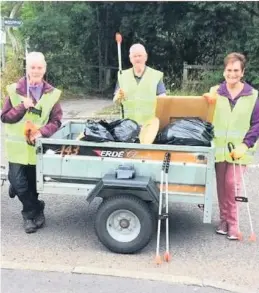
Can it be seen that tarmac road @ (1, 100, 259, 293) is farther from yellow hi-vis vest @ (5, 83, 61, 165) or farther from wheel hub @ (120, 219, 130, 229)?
yellow hi-vis vest @ (5, 83, 61, 165)

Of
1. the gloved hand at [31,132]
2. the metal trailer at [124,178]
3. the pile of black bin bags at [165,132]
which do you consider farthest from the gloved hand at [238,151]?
the gloved hand at [31,132]

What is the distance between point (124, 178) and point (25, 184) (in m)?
1.13

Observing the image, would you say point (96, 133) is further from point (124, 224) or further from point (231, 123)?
point (231, 123)

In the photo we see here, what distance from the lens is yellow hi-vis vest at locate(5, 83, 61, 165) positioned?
5227mm

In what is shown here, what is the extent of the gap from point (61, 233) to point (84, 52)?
1527 centimetres

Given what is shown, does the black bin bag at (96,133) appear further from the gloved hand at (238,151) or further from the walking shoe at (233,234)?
the walking shoe at (233,234)

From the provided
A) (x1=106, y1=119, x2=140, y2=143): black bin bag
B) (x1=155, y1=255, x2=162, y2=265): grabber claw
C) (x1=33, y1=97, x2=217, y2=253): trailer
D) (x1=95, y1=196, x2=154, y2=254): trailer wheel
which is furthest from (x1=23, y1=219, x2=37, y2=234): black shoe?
(x1=155, y1=255, x2=162, y2=265): grabber claw

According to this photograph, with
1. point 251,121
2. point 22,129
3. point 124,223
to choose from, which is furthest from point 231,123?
point 22,129

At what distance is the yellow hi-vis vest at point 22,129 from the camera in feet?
17.1

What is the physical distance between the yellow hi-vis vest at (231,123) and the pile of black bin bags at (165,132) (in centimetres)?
12

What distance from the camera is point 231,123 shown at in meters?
5.23

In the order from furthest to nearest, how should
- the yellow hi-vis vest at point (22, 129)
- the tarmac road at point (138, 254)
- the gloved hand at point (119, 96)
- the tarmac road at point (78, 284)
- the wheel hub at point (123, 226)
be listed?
the gloved hand at point (119, 96) → the yellow hi-vis vest at point (22, 129) → the wheel hub at point (123, 226) → the tarmac road at point (138, 254) → the tarmac road at point (78, 284)

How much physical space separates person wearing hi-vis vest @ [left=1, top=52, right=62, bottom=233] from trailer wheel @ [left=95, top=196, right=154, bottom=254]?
0.90 m

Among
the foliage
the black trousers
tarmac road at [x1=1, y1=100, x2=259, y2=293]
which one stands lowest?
tarmac road at [x1=1, y1=100, x2=259, y2=293]
